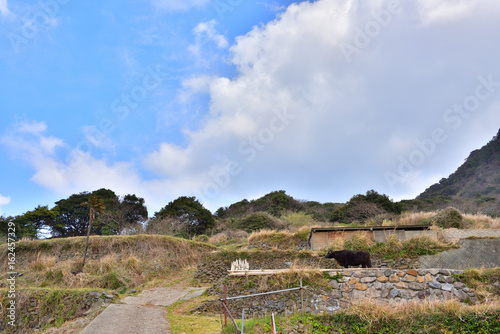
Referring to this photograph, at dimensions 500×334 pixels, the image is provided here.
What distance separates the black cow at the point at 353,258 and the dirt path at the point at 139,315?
6.47 meters

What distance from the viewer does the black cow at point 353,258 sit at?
12.6 meters

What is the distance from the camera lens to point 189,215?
115 ft

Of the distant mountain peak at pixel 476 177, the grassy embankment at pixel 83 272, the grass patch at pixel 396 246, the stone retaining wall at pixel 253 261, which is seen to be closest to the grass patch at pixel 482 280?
the grass patch at pixel 396 246


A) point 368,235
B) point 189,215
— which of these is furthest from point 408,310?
point 189,215

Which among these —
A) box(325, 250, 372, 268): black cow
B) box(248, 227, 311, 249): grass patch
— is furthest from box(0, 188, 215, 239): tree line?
box(325, 250, 372, 268): black cow

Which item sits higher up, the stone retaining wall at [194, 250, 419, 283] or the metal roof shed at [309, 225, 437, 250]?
the metal roof shed at [309, 225, 437, 250]

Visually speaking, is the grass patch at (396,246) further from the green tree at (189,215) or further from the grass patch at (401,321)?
the green tree at (189,215)

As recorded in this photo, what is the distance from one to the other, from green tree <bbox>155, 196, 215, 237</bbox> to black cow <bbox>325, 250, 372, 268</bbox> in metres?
22.8

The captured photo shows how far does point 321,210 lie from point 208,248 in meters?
31.1

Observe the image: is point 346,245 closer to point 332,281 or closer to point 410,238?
point 410,238

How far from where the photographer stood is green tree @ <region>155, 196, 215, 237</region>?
34125 millimetres

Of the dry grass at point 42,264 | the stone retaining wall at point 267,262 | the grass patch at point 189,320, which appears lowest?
the grass patch at point 189,320

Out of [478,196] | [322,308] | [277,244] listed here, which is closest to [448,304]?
[322,308]

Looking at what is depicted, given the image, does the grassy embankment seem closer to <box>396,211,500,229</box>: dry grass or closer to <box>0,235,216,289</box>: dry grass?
<box>0,235,216,289</box>: dry grass
